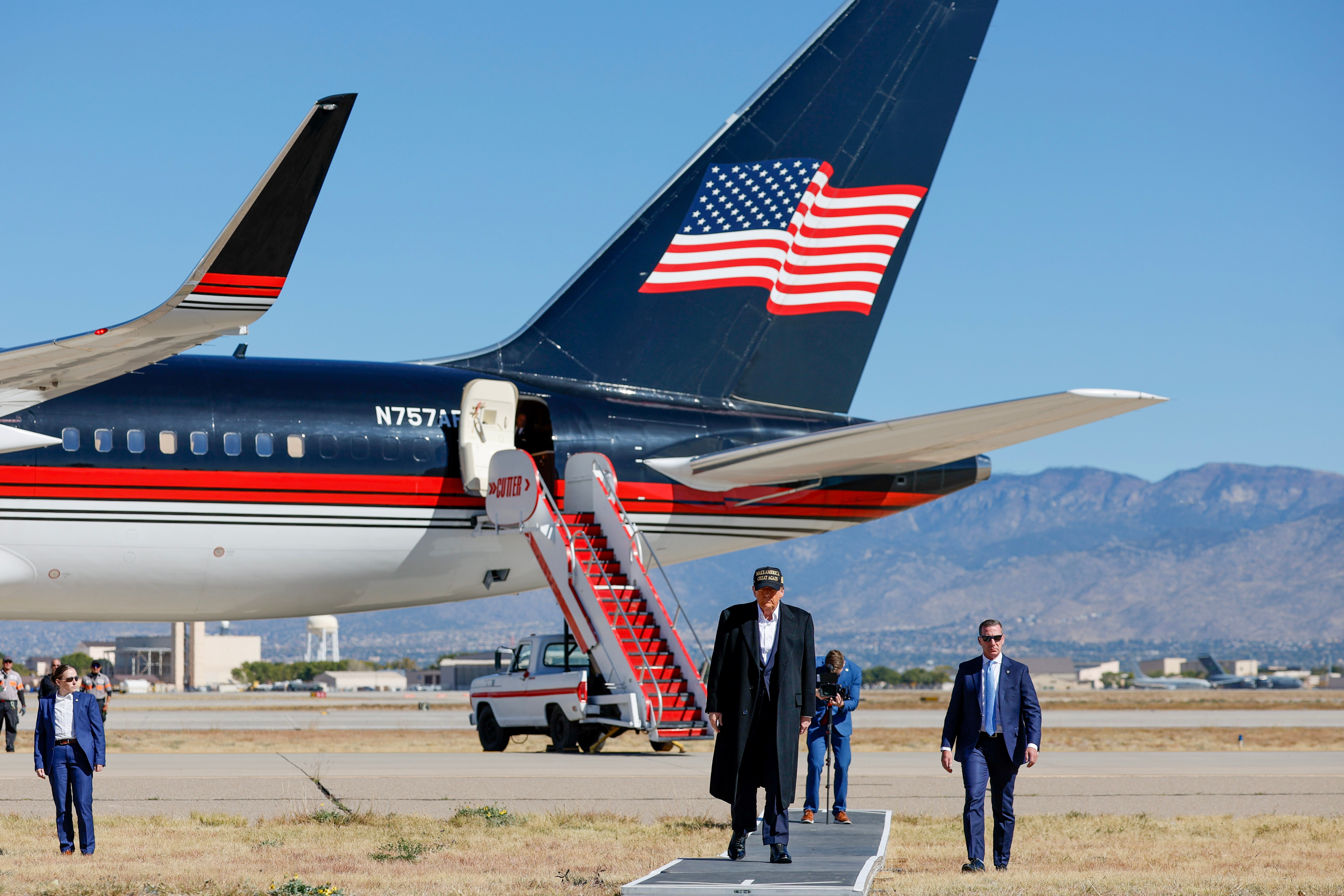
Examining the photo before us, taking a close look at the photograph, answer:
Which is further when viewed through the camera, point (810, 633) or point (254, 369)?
point (254, 369)

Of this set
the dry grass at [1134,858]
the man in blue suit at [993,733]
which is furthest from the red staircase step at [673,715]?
the man in blue suit at [993,733]

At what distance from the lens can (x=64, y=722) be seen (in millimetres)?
13461

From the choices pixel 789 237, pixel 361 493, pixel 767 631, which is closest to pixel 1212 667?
pixel 789 237

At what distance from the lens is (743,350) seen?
2705 cm

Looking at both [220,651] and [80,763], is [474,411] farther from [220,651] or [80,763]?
[220,651]

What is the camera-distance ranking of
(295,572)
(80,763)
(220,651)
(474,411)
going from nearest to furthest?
(80,763), (295,572), (474,411), (220,651)

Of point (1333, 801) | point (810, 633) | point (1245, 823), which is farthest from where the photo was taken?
point (1333, 801)

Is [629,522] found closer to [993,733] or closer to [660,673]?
[660,673]

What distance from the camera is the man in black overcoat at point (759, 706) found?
11.0 m

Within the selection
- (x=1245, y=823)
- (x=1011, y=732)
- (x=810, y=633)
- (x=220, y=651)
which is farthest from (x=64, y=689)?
(x=220, y=651)

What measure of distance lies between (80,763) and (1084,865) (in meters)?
9.22

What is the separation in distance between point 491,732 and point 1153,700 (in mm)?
80693

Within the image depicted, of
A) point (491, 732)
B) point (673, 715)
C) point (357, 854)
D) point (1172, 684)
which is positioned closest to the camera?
point (357, 854)

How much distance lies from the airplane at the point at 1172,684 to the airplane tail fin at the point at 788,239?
11721cm
